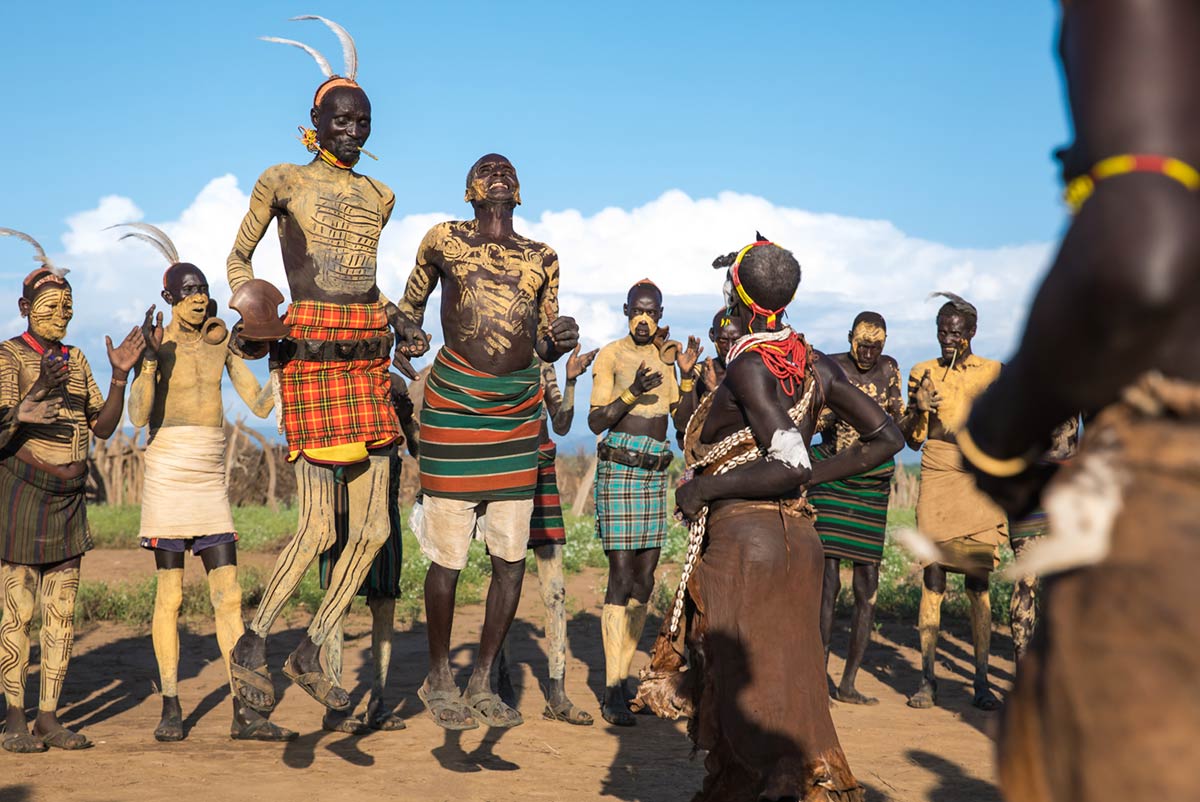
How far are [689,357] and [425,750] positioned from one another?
11.1 feet

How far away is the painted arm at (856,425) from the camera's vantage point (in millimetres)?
4895

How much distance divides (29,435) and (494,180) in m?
3.23

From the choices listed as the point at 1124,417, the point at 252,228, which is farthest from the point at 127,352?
the point at 1124,417

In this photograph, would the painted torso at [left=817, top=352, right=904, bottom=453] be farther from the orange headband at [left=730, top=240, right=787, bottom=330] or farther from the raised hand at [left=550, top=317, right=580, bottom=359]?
the orange headband at [left=730, top=240, right=787, bottom=330]

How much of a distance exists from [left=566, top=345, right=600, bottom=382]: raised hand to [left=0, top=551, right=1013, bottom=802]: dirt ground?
2.28m

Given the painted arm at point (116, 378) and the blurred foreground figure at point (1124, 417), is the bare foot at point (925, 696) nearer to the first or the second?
the painted arm at point (116, 378)

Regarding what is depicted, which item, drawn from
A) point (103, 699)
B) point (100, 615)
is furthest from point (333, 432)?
point (100, 615)

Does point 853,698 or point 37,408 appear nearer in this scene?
point 37,408

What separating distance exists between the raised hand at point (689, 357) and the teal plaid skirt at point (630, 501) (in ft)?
2.15

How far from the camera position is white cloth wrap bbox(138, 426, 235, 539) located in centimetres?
733

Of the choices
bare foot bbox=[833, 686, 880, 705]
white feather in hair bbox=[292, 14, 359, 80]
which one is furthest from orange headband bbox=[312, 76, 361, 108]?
bare foot bbox=[833, 686, 880, 705]

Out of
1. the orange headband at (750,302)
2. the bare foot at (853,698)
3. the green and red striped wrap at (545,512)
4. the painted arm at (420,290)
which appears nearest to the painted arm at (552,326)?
the painted arm at (420,290)

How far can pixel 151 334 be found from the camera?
724cm

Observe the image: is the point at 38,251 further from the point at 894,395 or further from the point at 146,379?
the point at 894,395
